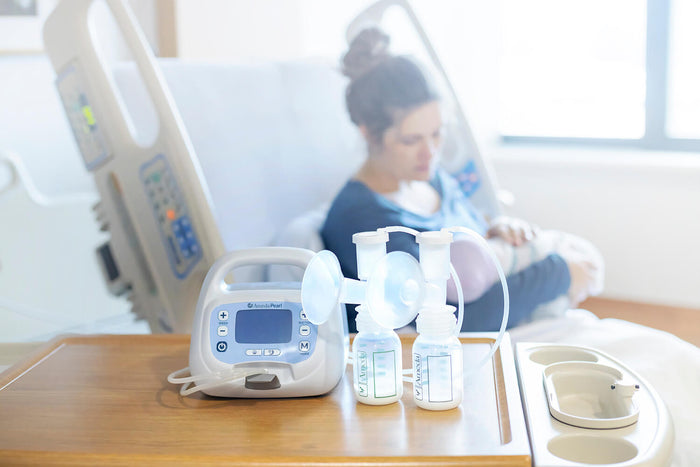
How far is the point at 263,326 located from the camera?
0.92 m

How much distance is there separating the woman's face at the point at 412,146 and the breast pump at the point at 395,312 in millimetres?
653

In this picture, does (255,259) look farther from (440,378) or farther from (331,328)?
(440,378)

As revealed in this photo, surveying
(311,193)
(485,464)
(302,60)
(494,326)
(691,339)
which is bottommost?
(691,339)

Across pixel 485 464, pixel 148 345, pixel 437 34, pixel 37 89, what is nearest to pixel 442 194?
pixel 148 345

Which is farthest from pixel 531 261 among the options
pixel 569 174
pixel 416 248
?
pixel 569 174

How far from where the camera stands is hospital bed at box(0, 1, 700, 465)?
1.34m

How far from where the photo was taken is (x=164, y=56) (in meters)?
2.48

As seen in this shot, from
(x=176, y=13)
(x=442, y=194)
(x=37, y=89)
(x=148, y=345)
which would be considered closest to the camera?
(x=148, y=345)

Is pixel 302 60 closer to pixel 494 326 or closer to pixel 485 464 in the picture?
pixel 494 326

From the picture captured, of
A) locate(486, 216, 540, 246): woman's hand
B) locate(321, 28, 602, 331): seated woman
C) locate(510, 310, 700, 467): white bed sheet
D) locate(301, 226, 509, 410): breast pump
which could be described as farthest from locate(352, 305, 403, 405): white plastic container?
locate(486, 216, 540, 246): woman's hand

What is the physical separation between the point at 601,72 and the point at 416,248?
2168 mm

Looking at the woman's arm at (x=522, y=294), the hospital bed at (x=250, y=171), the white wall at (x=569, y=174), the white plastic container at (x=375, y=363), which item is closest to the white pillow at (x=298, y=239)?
the hospital bed at (x=250, y=171)

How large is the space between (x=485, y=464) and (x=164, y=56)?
203cm

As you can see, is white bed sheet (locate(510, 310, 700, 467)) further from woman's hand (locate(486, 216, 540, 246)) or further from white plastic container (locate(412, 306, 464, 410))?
white plastic container (locate(412, 306, 464, 410))
